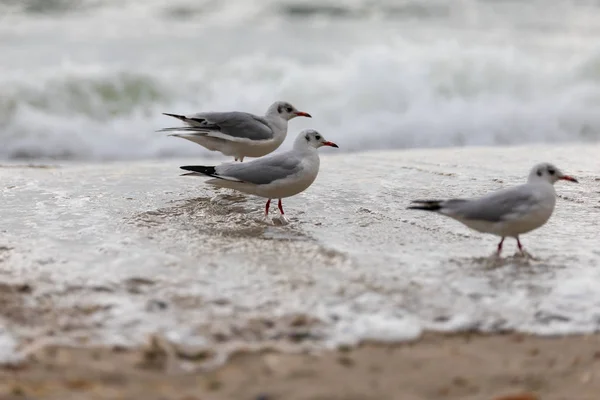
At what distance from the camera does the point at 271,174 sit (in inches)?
223

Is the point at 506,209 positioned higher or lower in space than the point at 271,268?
higher

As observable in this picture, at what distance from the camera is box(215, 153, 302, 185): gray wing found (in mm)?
5660

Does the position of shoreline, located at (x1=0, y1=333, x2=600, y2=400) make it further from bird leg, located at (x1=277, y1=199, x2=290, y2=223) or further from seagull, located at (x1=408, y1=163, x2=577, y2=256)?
bird leg, located at (x1=277, y1=199, x2=290, y2=223)

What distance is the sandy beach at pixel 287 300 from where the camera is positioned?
3184 mm

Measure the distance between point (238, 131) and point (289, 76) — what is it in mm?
6075

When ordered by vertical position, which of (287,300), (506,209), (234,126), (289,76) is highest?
(289,76)

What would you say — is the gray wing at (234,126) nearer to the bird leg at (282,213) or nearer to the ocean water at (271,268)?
the ocean water at (271,268)

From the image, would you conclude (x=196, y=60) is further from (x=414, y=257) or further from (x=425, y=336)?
(x=425, y=336)

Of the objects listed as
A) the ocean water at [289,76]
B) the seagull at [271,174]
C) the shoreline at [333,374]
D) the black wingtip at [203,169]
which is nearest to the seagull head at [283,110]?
the seagull at [271,174]

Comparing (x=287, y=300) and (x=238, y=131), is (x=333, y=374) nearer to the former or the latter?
(x=287, y=300)

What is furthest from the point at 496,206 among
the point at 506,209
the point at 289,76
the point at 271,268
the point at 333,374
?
the point at 289,76

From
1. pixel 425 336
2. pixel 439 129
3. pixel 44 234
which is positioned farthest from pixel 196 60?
pixel 425 336

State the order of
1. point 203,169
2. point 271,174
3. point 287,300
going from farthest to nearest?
point 203,169, point 271,174, point 287,300

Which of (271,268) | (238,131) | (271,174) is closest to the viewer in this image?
(271,268)
